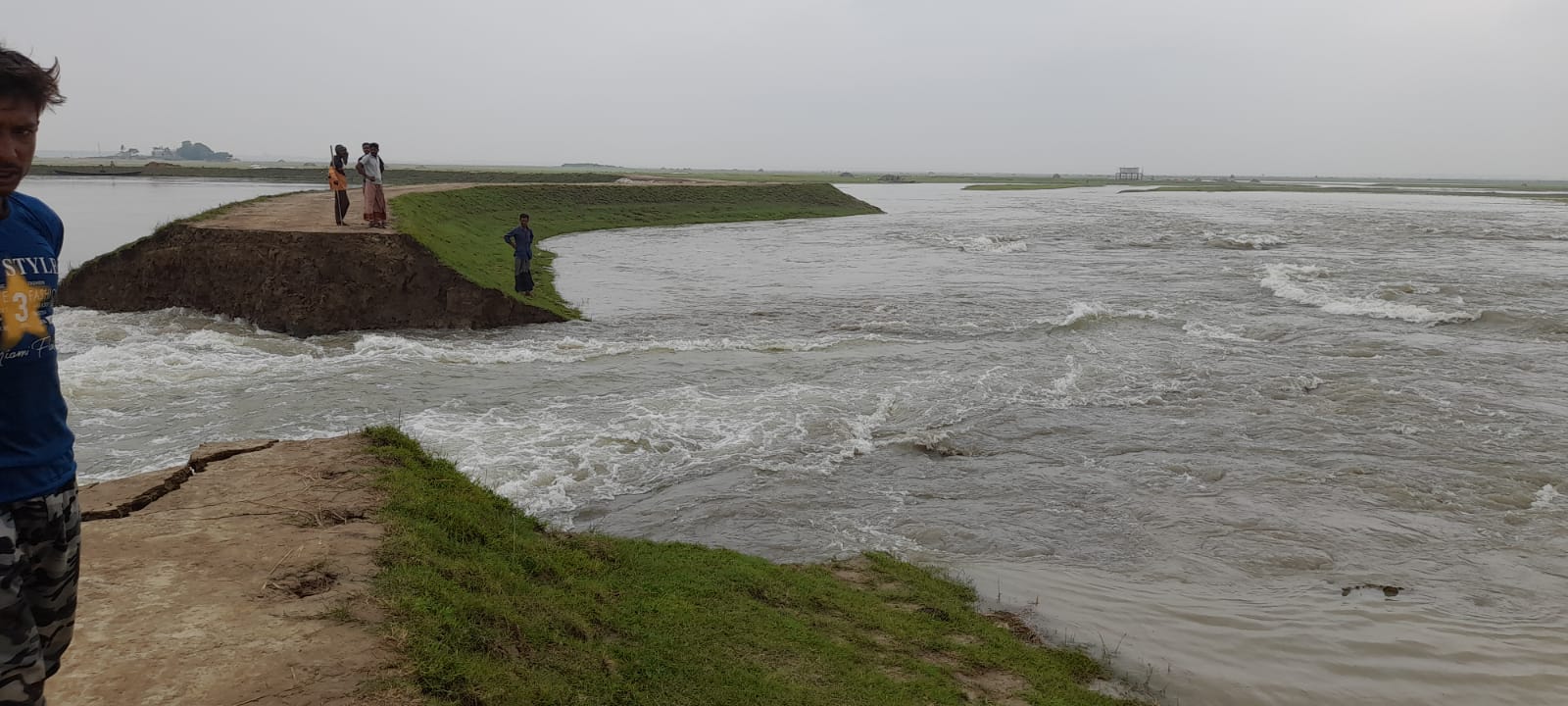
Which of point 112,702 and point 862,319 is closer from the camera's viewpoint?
point 112,702

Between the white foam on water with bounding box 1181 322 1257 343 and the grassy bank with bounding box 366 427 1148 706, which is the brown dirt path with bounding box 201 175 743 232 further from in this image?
the white foam on water with bounding box 1181 322 1257 343

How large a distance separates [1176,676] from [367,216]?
22.1 m

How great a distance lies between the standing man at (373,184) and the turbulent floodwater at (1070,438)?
4.37m

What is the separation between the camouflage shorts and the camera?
2697mm

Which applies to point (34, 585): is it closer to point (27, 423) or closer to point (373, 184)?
point (27, 423)

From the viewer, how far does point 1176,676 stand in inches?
271

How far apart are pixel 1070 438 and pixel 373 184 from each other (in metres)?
18.2

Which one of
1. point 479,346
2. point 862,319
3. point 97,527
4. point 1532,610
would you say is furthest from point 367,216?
point 1532,610

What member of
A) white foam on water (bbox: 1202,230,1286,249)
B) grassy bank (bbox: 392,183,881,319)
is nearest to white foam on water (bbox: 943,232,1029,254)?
white foam on water (bbox: 1202,230,1286,249)

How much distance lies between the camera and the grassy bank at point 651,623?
16.3 feet

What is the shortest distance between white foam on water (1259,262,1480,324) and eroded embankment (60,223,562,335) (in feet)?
75.1

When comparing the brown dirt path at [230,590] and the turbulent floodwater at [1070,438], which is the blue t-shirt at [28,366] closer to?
the brown dirt path at [230,590]

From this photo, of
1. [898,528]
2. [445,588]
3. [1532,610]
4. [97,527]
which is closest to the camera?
[445,588]

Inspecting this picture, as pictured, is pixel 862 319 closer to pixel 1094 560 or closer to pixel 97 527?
pixel 1094 560
